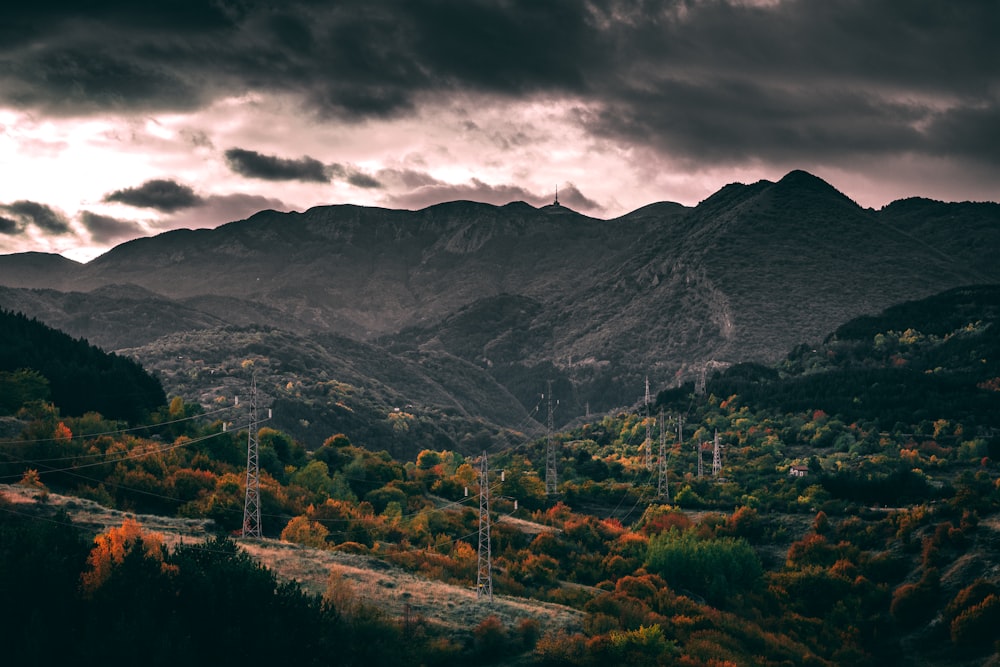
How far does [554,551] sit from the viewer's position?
111m

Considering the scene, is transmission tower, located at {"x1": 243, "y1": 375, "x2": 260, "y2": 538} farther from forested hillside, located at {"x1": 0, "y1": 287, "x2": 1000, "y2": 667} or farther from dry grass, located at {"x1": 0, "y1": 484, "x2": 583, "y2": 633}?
dry grass, located at {"x1": 0, "y1": 484, "x2": 583, "y2": 633}

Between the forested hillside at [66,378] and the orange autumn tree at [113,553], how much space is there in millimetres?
62724

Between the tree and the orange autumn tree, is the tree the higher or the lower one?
the lower one

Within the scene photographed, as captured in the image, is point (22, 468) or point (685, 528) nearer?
point (22, 468)

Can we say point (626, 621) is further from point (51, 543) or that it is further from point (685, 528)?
point (685, 528)

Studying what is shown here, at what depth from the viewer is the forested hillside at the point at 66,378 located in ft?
411

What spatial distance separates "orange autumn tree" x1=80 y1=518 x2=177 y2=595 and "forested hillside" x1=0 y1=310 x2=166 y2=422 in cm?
6272

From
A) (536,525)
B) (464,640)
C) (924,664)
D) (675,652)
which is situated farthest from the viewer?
(536,525)

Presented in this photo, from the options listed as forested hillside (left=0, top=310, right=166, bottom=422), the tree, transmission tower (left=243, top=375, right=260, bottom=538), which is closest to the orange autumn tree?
transmission tower (left=243, top=375, right=260, bottom=538)

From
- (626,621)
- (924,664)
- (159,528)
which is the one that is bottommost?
(924,664)

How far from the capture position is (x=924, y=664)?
8894 cm

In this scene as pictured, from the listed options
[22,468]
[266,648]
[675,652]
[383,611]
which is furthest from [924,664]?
[22,468]

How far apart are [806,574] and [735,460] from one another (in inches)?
3113

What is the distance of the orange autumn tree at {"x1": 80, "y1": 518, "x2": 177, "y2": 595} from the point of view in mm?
58594
